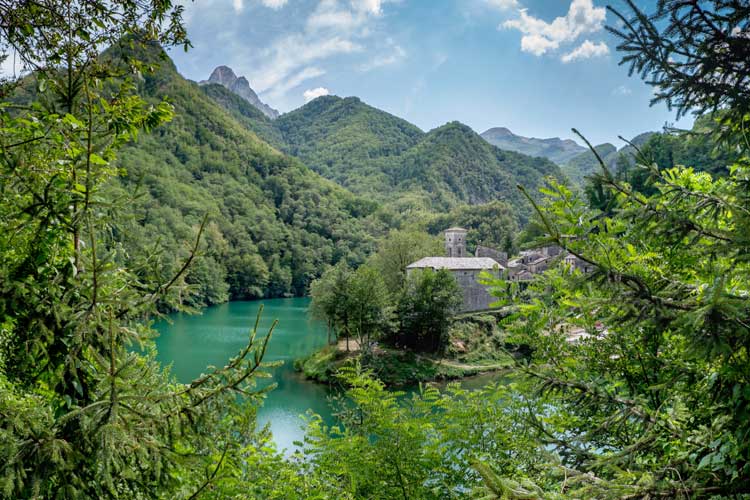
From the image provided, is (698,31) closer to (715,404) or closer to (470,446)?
(715,404)

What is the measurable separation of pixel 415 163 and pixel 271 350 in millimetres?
123263

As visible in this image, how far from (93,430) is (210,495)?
2.49 meters

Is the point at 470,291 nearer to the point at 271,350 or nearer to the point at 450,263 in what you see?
the point at 450,263

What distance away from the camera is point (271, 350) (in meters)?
29.2

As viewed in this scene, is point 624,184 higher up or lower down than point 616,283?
higher up

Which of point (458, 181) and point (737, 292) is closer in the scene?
point (737, 292)

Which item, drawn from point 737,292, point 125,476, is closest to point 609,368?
point 737,292

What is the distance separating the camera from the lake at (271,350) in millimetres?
19417

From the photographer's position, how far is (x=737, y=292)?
5.88ft

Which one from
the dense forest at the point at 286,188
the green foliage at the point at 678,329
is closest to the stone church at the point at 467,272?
the dense forest at the point at 286,188

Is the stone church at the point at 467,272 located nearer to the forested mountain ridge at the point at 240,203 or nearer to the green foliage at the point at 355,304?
the green foliage at the point at 355,304

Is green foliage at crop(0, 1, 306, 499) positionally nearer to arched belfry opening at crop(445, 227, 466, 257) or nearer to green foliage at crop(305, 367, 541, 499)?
green foliage at crop(305, 367, 541, 499)

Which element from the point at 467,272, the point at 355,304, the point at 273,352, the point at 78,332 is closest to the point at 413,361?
the point at 355,304

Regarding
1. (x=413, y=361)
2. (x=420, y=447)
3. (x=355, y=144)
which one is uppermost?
(x=355, y=144)
